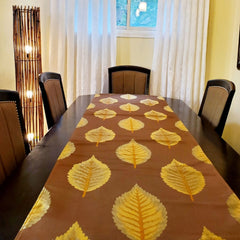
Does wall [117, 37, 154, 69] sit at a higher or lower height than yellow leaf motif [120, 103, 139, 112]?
higher

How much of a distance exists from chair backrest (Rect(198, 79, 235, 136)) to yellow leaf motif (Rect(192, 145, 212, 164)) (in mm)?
484

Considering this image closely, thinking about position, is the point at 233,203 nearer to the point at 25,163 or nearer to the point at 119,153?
the point at 119,153

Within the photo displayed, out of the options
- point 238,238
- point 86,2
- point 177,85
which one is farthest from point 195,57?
point 238,238

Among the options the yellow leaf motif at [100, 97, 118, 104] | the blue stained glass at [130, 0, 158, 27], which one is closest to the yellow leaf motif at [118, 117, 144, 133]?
the yellow leaf motif at [100, 97, 118, 104]

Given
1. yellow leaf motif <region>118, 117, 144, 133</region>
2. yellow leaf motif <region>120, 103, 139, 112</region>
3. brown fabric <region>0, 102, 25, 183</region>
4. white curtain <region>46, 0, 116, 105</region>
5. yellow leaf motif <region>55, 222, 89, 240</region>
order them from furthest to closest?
white curtain <region>46, 0, 116, 105</region>
yellow leaf motif <region>120, 103, 139, 112</region>
yellow leaf motif <region>118, 117, 144, 133</region>
brown fabric <region>0, 102, 25, 183</region>
yellow leaf motif <region>55, 222, 89, 240</region>

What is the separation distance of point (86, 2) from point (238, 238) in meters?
2.76

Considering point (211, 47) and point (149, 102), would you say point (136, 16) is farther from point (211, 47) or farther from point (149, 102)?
point (149, 102)

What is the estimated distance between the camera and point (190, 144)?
3.79 ft

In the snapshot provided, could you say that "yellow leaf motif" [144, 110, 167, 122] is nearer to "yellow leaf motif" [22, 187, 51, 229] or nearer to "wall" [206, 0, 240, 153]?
"yellow leaf motif" [22, 187, 51, 229]

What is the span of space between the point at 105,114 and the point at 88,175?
31.5 inches

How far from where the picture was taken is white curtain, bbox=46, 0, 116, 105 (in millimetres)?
2781

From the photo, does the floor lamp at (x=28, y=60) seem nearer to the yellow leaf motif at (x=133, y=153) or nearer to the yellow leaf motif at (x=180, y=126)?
the yellow leaf motif at (x=180, y=126)

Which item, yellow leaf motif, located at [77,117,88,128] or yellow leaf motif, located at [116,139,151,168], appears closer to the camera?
yellow leaf motif, located at [116,139,151,168]

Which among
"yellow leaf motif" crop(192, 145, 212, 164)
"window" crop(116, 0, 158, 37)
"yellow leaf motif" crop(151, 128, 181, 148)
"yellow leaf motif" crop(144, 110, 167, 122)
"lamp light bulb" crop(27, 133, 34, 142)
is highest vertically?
"window" crop(116, 0, 158, 37)
